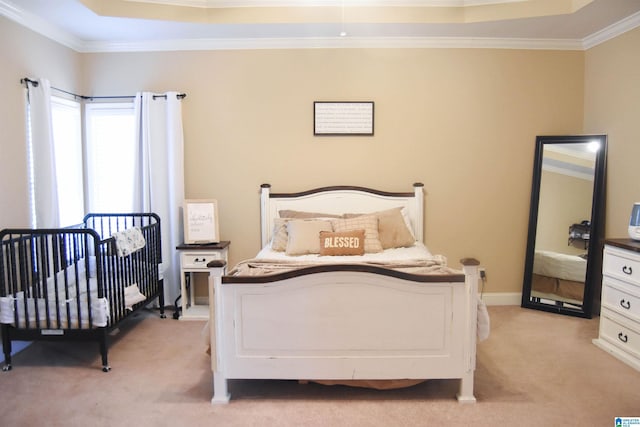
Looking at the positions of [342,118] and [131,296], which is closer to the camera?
[131,296]

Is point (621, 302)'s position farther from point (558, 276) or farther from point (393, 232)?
point (393, 232)

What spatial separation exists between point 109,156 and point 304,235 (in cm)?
214

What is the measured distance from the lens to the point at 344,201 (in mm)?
4035

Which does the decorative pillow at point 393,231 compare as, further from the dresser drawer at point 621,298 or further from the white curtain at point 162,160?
the white curtain at point 162,160

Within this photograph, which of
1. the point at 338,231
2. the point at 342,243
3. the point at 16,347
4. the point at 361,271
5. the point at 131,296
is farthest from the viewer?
the point at 338,231

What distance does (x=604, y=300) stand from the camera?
3205mm

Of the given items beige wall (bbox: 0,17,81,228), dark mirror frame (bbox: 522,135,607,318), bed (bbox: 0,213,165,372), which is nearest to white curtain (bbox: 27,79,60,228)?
beige wall (bbox: 0,17,81,228)

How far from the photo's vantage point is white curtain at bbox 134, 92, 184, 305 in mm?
3963

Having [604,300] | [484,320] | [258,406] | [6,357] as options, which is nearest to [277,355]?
[258,406]

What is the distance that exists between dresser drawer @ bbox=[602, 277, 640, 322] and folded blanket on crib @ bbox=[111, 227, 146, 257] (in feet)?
11.7

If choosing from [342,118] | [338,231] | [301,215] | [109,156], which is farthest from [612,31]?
[109,156]

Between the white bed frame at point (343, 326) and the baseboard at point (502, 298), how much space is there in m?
1.96

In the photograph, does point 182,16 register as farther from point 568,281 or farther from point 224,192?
point 568,281

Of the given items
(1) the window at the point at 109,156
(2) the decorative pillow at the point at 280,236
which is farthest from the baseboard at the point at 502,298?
(1) the window at the point at 109,156
